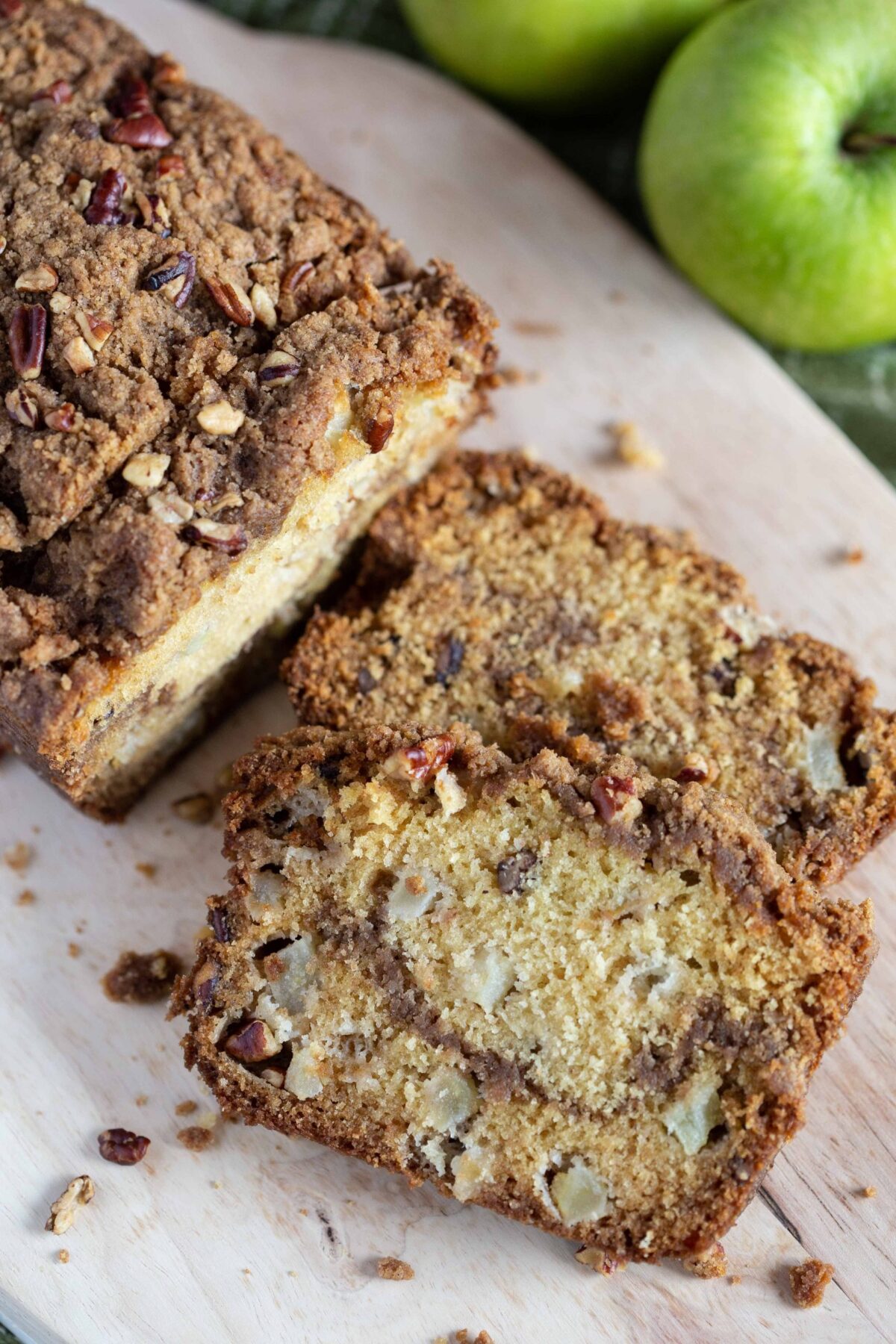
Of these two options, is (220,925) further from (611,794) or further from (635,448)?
(635,448)

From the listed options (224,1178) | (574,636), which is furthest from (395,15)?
(224,1178)

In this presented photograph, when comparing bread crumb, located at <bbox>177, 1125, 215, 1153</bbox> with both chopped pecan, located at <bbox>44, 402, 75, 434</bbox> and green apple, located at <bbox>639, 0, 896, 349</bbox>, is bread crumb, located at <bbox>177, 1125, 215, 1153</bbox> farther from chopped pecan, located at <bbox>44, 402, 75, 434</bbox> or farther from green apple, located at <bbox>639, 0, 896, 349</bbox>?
green apple, located at <bbox>639, 0, 896, 349</bbox>

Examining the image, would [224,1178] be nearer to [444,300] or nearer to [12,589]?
[12,589]

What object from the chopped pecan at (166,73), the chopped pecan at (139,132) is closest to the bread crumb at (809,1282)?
the chopped pecan at (139,132)

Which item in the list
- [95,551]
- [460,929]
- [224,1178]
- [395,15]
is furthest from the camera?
[395,15]

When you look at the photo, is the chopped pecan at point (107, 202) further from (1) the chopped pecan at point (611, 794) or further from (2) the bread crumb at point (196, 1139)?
(2) the bread crumb at point (196, 1139)

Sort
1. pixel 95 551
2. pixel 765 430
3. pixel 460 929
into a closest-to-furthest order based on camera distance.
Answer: pixel 95 551 < pixel 460 929 < pixel 765 430
